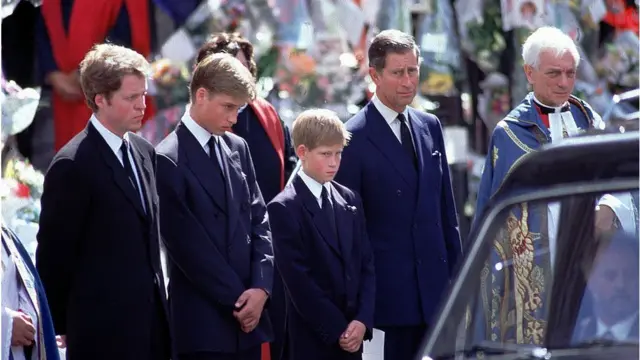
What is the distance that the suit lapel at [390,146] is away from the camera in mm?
7070

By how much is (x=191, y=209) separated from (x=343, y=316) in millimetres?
800

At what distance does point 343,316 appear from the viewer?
21.9 ft

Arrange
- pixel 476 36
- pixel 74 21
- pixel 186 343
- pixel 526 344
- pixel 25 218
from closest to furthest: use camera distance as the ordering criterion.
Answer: pixel 526 344
pixel 186 343
pixel 25 218
pixel 74 21
pixel 476 36

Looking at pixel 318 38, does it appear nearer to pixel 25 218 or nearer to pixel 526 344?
pixel 25 218

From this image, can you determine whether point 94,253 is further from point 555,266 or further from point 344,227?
point 555,266

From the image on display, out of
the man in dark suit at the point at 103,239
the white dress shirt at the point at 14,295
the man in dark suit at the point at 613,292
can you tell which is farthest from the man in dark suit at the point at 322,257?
the man in dark suit at the point at 613,292

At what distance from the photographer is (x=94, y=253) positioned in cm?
619

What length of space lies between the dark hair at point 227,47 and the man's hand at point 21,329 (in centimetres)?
225

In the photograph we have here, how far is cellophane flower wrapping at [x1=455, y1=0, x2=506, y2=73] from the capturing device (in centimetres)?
1142

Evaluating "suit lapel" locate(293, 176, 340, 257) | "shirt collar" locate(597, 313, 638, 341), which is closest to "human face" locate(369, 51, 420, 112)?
"suit lapel" locate(293, 176, 340, 257)

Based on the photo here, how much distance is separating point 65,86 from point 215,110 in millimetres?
3373

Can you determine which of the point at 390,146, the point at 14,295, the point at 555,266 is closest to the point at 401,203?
the point at 390,146

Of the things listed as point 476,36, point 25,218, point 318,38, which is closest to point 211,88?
point 25,218

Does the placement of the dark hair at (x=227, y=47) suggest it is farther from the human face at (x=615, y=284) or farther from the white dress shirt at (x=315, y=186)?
the human face at (x=615, y=284)
